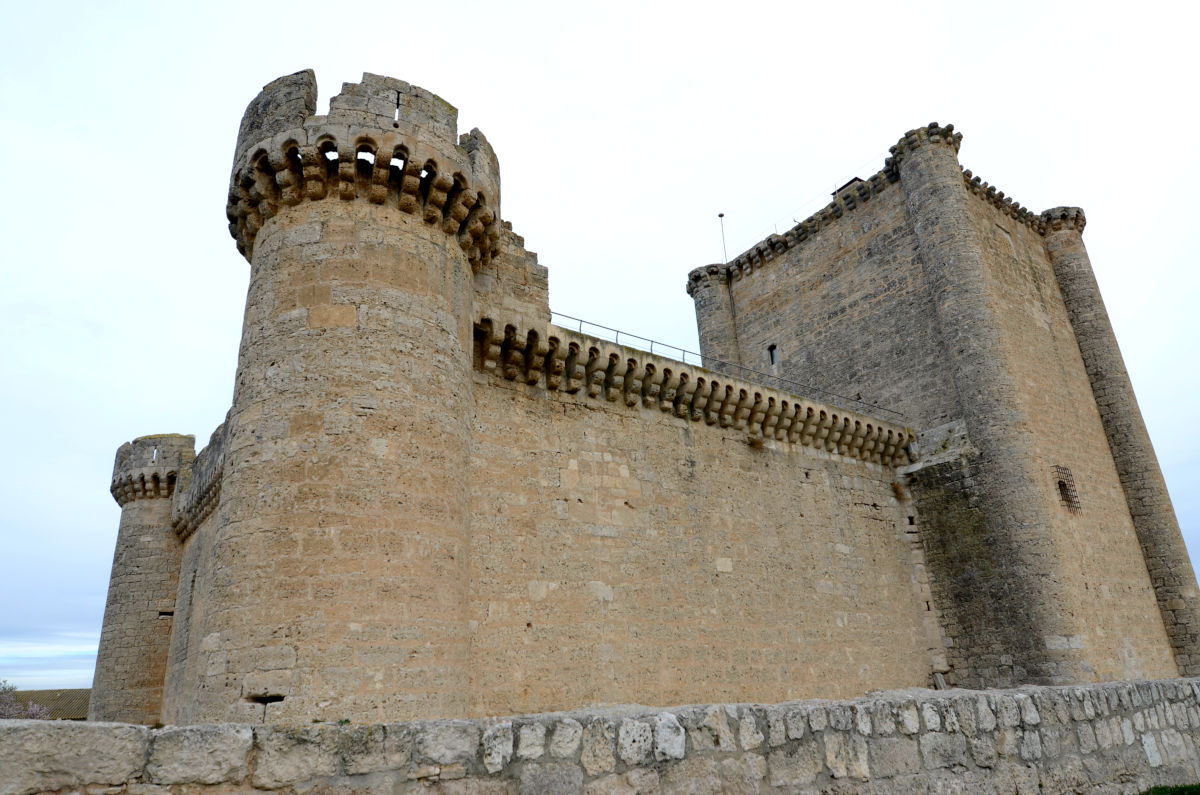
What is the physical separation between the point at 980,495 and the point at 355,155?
11.3 m

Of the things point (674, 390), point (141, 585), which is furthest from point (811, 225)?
point (141, 585)

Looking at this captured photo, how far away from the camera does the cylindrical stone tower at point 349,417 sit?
19.7ft

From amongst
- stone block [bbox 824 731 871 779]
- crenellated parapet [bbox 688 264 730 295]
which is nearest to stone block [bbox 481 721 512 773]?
stone block [bbox 824 731 871 779]

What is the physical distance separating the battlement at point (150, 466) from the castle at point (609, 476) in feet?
0.19

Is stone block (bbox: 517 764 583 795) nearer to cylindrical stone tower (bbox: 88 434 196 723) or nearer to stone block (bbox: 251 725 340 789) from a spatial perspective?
stone block (bbox: 251 725 340 789)

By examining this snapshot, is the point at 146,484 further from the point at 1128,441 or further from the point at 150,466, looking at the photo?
the point at 1128,441

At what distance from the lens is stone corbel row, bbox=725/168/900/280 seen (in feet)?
52.0

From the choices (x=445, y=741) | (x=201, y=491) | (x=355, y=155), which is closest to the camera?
(x=445, y=741)

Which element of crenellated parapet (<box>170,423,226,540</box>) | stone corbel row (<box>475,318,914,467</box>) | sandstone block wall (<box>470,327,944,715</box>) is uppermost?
stone corbel row (<box>475,318,914,467</box>)

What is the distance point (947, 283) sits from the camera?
548 inches

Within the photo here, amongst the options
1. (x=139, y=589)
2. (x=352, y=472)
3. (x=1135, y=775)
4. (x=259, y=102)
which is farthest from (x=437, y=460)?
(x=139, y=589)

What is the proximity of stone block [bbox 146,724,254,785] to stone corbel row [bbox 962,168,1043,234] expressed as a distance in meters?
16.0

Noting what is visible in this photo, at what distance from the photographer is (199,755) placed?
2689mm

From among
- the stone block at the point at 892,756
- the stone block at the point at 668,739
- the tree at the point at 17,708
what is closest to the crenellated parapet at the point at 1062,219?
the stone block at the point at 892,756
